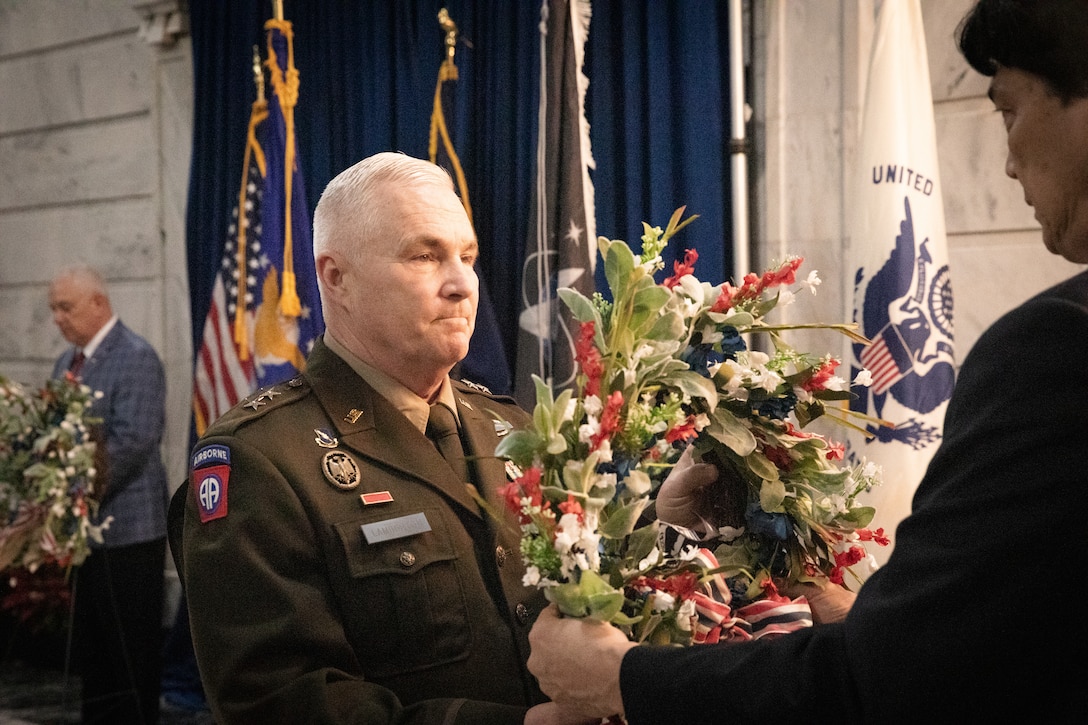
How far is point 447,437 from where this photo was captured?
1868 millimetres

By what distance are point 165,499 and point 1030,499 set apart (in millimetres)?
4381

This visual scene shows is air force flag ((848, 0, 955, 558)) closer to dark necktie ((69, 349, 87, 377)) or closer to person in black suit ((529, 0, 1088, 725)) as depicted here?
person in black suit ((529, 0, 1088, 725))

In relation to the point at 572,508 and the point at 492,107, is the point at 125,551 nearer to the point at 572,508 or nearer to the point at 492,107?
the point at 492,107

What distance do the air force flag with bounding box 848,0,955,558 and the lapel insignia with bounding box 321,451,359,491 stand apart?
2.04 meters

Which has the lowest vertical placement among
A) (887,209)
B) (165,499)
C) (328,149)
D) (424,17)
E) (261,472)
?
(165,499)

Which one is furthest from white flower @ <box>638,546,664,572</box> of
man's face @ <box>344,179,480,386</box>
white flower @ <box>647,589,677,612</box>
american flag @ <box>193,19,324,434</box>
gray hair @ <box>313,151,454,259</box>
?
american flag @ <box>193,19,324,434</box>

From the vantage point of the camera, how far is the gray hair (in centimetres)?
181

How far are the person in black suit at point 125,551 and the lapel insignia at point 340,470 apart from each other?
9.96 ft

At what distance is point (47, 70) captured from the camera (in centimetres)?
581

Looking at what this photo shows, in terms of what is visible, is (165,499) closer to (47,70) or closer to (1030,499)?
(47,70)

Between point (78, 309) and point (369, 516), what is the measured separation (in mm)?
3617

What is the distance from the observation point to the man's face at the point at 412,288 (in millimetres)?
1796

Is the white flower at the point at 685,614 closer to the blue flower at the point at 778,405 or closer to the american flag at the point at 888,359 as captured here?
the blue flower at the point at 778,405

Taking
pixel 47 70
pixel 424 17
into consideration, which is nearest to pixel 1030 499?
pixel 424 17
